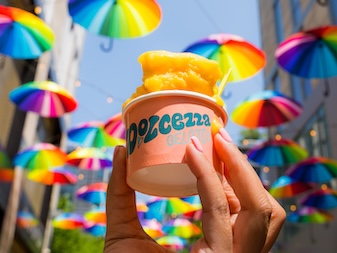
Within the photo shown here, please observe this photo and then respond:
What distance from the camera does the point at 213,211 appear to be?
132 centimetres

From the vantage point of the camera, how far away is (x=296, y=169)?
11.4 meters

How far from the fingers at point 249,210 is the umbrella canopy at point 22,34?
650cm

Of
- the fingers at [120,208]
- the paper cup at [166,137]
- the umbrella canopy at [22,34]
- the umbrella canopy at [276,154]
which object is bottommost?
the umbrella canopy at [276,154]

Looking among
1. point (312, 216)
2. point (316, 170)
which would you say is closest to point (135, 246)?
point (316, 170)

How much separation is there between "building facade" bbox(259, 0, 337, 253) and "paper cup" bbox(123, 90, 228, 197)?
1299 centimetres

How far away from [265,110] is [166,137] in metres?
8.74

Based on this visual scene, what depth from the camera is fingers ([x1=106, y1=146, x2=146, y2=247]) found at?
1.67 metres

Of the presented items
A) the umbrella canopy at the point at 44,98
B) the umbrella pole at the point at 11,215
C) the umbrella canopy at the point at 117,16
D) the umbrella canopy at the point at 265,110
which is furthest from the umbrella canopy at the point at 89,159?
the umbrella canopy at the point at 117,16

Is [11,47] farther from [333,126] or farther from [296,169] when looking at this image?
[333,126]

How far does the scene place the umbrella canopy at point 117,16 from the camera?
275 inches

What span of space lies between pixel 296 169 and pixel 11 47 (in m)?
8.03

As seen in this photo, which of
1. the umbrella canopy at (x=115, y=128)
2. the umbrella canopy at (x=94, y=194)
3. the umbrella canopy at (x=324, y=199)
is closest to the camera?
the umbrella canopy at (x=115, y=128)

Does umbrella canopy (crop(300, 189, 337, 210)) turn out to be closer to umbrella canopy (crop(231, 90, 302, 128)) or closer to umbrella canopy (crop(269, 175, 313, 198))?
umbrella canopy (crop(269, 175, 313, 198))

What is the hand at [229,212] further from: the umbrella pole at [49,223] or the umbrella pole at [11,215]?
the umbrella pole at [49,223]
